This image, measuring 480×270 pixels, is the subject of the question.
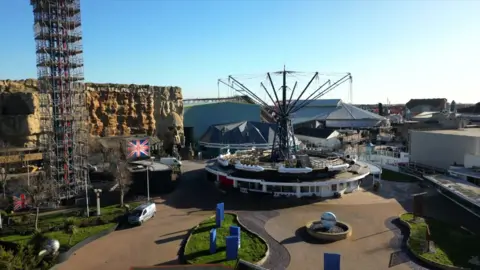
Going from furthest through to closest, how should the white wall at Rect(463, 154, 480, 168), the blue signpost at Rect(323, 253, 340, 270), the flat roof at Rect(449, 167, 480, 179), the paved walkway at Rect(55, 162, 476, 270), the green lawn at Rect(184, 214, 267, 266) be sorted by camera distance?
1. the white wall at Rect(463, 154, 480, 168)
2. the flat roof at Rect(449, 167, 480, 179)
3. the paved walkway at Rect(55, 162, 476, 270)
4. the green lawn at Rect(184, 214, 267, 266)
5. the blue signpost at Rect(323, 253, 340, 270)

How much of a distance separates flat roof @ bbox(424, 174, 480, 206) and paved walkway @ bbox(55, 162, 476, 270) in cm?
382

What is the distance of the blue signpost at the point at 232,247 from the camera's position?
2373 centimetres

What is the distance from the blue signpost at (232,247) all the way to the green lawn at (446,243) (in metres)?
11.9

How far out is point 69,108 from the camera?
4188cm

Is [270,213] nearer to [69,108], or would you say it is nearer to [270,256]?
[270,256]

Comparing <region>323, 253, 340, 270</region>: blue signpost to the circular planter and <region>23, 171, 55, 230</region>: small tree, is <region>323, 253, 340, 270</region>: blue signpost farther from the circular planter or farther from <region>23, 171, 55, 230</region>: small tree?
<region>23, 171, 55, 230</region>: small tree

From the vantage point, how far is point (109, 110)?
7662cm

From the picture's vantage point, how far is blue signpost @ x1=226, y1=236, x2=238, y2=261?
23.7 m

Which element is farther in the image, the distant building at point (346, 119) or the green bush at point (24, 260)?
the distant building at point (346, 119)

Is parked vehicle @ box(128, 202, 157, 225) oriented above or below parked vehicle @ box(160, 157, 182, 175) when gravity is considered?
below

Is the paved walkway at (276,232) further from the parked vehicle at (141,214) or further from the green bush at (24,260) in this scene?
the green bush at (24,260)

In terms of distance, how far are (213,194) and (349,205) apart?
1475 cm

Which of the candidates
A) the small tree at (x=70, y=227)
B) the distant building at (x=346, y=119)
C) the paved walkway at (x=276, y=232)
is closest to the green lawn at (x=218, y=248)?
the paved walkway at (x=276, y=232)

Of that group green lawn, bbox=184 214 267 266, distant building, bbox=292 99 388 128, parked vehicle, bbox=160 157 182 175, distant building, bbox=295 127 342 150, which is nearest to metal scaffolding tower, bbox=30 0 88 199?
parked vehicle, bbox=160 157 182 175
